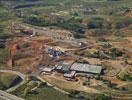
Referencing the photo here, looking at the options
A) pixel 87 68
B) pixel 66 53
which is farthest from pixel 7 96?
pixel 66 53

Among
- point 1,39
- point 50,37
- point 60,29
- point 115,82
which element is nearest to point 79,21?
point 60,29

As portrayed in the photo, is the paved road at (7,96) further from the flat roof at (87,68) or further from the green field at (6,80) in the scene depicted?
the flat roof at (87,68)

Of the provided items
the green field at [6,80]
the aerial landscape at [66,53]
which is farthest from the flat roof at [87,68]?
the green field at [6,80]

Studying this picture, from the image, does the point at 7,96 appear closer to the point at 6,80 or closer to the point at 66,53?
the point at 6,80

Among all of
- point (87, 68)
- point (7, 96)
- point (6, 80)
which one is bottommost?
point (7, 96)

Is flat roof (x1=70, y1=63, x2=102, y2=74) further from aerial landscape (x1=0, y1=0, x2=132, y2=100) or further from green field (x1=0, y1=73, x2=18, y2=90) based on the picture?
green field (x1=0, y1=73, x2=18, y2=90)

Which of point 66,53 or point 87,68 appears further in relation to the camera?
point 66,53

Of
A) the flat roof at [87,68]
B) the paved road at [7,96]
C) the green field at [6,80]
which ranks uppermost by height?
the flat roof at [87,68]

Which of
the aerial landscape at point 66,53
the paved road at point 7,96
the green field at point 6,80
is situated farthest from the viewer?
the green field at point 6,80
